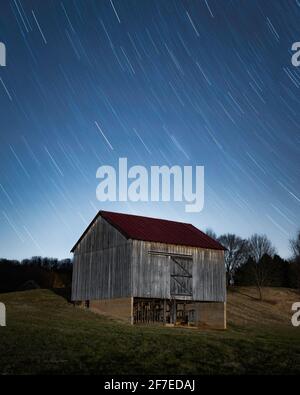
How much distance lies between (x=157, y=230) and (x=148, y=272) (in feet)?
15.2

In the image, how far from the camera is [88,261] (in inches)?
1729

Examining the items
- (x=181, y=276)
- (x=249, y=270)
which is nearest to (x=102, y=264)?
(x=181, y=276)

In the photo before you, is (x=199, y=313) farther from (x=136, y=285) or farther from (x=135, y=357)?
(x=135, y=357)

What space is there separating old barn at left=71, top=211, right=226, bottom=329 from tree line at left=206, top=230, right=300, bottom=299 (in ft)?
113

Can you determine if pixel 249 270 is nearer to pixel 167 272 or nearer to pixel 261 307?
pixel 261 307

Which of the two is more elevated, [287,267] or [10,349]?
[287,267]

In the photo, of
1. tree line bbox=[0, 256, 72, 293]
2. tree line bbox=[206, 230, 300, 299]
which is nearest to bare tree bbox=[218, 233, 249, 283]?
tree line bbox=[206, 230, 300, 299]

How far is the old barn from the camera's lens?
130ft

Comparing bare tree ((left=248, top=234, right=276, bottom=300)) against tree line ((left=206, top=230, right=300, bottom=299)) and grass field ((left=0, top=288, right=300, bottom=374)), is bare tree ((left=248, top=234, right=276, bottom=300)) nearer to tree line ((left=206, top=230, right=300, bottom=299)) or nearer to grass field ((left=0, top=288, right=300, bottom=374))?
tree line ((left=206, top=230, right=300, bottom=299))

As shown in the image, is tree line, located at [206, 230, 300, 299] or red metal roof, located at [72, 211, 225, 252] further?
tree line, located at [206, 230, 300, 299]

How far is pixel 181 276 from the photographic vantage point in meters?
41.5
